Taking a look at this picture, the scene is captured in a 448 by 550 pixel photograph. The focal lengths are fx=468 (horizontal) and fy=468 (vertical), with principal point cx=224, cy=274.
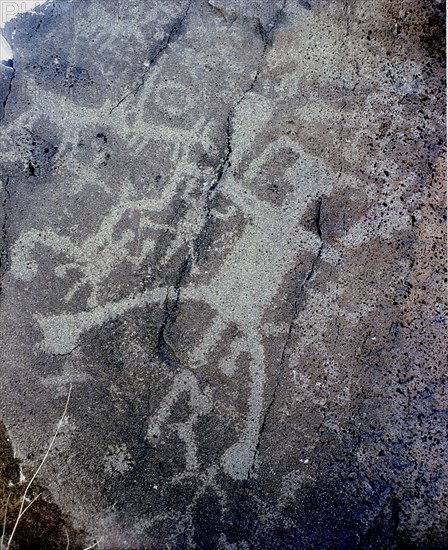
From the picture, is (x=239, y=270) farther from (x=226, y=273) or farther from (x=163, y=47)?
(x=163, y=47)

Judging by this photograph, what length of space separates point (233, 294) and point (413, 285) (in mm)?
903

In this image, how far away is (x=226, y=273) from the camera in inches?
92.7

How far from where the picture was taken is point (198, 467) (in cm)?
230

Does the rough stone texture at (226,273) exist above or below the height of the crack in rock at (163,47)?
below

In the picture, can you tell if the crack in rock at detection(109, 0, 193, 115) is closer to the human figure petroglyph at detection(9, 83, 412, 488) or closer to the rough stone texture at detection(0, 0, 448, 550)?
the rough stone texture at detection(0, 0, 448, 550)

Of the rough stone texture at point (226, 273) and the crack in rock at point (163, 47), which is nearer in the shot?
the rough stone texture at point (226, 273)

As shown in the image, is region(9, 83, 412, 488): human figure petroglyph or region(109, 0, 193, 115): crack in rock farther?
region(109, 0, 193, 115): crack in rock

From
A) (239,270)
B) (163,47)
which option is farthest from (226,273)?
(163,47)

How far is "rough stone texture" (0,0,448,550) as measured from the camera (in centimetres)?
229

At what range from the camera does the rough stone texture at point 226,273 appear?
229 centimetres

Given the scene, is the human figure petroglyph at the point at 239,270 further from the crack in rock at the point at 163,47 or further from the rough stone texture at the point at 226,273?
the crack in rock at the point at 163,47

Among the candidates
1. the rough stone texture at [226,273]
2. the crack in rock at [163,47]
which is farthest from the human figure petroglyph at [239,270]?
the crack in rock at [163,47]

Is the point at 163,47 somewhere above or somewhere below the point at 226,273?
above

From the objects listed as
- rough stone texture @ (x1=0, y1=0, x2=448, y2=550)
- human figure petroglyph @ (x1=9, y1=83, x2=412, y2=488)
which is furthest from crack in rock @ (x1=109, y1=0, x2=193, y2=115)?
human figure petroglyph @ (x1=9, y1=83, x2=412, y2=488)
